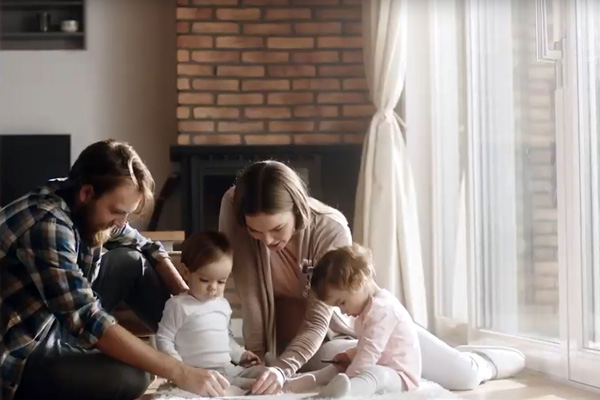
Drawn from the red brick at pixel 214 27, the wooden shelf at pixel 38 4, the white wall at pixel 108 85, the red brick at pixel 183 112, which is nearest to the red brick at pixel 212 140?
the red brick at pixel 183 112

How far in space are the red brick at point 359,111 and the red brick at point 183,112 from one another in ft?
2.55

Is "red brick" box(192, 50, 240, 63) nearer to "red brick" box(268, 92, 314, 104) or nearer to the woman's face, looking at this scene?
"red brick" box(268, 92, 314, 104)

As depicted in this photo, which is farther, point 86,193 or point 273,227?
point 273,227

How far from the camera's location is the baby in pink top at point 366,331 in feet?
6.23

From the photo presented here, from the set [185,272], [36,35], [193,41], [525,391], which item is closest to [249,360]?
[185,272]

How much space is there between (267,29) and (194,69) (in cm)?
42

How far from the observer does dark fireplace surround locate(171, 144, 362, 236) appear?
162 inches

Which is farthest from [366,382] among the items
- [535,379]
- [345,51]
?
[345,51]

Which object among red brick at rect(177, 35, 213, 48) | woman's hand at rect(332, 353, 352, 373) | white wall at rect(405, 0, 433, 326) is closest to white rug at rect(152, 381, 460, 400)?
woman's hand at rect(332, 353, 352, 373)

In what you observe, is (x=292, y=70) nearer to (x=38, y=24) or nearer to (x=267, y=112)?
(x=267, y=112)

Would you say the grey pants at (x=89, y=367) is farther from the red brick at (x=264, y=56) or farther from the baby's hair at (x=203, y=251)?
the red brick at (x=264, y=56)

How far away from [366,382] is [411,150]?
6.62 ft

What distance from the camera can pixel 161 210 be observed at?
426 cm

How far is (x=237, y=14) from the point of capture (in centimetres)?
430
